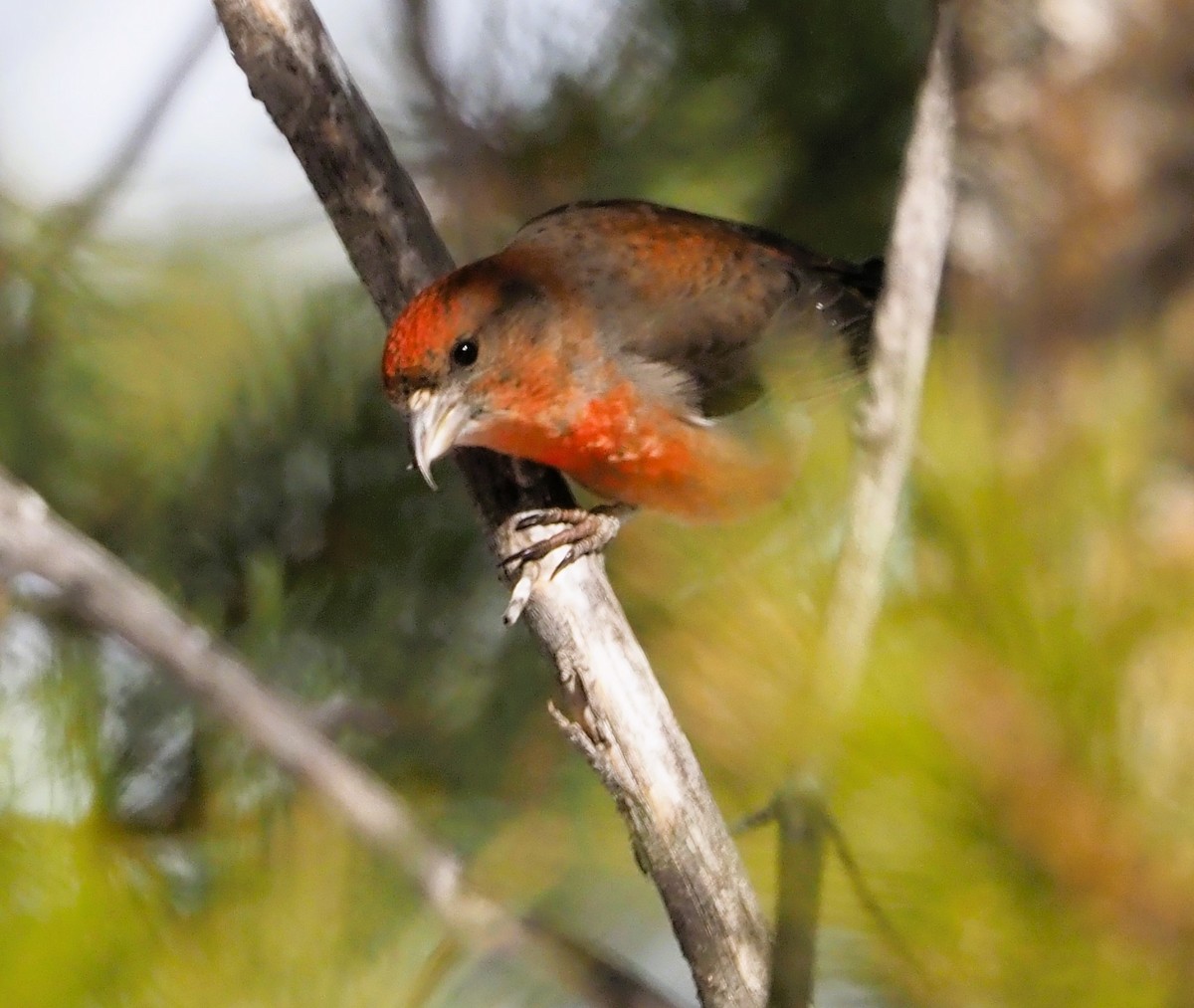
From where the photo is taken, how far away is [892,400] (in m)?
0.52

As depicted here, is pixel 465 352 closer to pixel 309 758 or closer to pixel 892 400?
pixel 309 758

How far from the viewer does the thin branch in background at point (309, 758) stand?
83cm

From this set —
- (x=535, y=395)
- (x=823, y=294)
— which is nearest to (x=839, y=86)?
(x=823, y=294)

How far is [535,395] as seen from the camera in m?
1.32

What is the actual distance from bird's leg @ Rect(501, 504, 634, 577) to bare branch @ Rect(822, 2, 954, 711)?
44 centimetres

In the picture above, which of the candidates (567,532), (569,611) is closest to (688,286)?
(567,532)

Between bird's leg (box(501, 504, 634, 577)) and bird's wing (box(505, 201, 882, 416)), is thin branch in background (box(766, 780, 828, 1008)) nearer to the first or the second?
bird's leg (box(501, 504, 634, 577))

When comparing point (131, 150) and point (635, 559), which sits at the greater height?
point (131, 150)

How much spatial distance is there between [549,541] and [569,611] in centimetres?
10

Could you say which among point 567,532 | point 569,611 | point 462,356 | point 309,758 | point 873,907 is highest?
point 462,356

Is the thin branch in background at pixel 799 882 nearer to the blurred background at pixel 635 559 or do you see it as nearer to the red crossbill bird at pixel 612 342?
the blurred background at pixel 635 559

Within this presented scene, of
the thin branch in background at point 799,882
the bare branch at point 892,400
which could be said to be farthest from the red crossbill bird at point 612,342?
the thin branch in background at point 799,882

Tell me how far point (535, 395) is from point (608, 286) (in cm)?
19

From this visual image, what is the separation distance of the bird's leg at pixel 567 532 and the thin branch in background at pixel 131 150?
523mm
